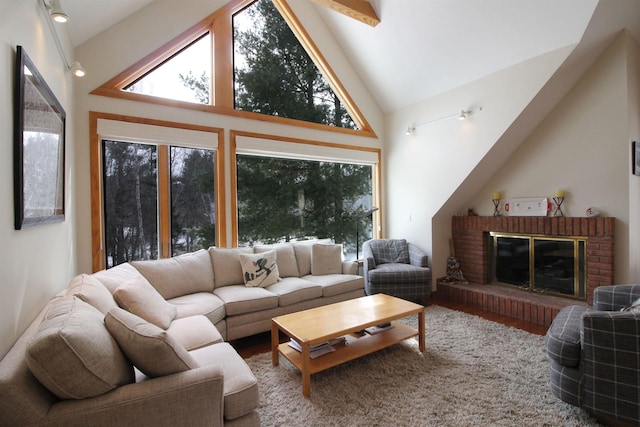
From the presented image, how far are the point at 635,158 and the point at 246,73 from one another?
174 inches

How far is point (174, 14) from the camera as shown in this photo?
3.37 metres

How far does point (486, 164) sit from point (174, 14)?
403cm

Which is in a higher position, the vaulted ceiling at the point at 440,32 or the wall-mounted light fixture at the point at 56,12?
the vaulted ceiling at the point at 440,32

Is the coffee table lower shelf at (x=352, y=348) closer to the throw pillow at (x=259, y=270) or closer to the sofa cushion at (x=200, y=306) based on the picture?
the sofa cushion at (x=200, y=306)

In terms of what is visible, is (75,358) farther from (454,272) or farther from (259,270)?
(454,272)

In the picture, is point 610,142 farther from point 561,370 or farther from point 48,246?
point 48,246

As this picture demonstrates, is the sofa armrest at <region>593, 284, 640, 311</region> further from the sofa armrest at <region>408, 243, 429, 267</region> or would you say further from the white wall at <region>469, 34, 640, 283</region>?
the sofa armrest at <region>408, 243, 429, 267</region>

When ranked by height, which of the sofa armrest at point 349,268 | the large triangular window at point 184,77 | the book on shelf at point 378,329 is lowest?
the book on shelf at point 378,329

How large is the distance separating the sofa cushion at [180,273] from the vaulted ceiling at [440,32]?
7.14ft

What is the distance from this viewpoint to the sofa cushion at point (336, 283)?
11.3ft

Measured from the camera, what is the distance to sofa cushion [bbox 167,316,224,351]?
6.70 feet

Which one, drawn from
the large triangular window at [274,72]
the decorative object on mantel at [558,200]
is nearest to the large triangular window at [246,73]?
the large triangular window at [274,72]

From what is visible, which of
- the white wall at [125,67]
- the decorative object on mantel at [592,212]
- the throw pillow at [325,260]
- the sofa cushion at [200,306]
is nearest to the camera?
the sofa cushion at [200,306]

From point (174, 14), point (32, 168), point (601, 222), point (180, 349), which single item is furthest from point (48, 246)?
point (601, 222)
